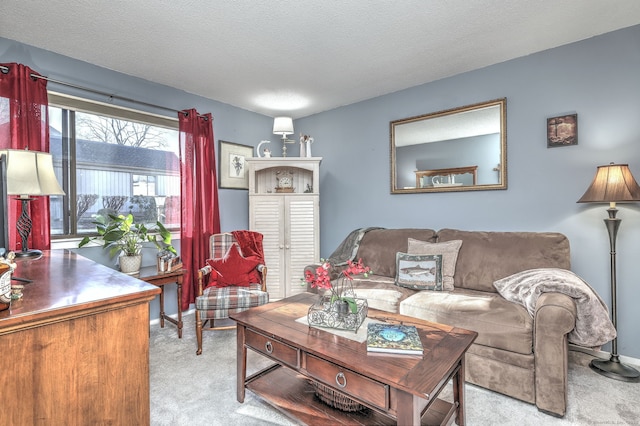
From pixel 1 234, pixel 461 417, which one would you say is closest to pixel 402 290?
pixel 461 417

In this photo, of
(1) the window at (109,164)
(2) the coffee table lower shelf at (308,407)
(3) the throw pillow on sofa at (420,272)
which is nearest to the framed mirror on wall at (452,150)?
(3) the throw pillow on sofa at (420,272)

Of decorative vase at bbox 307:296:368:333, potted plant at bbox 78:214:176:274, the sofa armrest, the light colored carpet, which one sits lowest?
the light colored carpet

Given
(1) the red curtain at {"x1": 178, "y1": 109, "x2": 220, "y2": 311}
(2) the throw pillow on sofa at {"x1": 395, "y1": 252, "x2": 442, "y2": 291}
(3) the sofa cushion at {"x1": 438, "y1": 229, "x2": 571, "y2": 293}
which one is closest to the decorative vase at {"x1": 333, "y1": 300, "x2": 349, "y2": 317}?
(2) the throw pillow on sofa at {"x1": 395, "y1": 252, "x2": 442, "y2": 291}

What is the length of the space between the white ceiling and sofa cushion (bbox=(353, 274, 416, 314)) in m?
2.01

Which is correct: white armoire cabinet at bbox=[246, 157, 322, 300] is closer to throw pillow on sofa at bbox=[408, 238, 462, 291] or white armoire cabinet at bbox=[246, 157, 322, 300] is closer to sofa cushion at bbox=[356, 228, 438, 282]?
sofa cushion at bbox=[356, 228, 438, 282]

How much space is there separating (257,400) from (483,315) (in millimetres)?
1527

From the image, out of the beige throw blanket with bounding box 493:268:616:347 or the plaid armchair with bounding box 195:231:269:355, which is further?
the plaid armchair with bounding box 195:231:269:355

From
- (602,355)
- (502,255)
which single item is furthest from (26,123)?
(602,355)

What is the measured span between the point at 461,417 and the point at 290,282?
2.43m

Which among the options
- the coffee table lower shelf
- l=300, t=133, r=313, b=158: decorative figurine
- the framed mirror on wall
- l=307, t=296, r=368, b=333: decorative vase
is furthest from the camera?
l=300, t=133, r=313, b=158: decorative figurine

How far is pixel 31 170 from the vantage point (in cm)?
Result: 182

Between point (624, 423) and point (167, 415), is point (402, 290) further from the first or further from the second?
point (167, 415)

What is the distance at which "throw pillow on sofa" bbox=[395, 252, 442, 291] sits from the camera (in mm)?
2635

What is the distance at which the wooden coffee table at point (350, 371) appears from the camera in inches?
47.6
